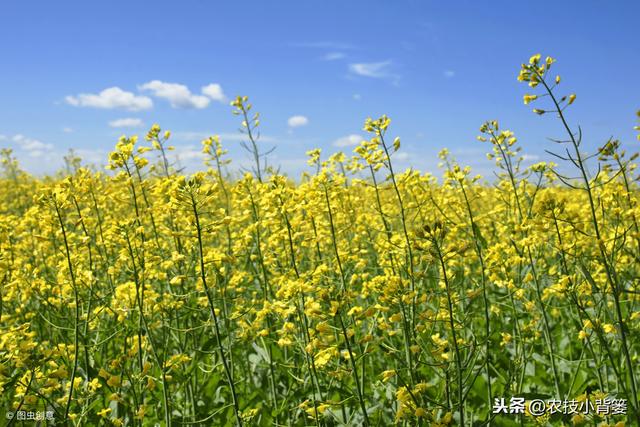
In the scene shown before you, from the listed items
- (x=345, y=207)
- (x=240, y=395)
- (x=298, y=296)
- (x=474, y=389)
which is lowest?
(x=474, y=389)

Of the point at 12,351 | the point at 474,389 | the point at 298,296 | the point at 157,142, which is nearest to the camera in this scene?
the point at 12,351

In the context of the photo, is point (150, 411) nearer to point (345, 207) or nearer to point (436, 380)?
point (436, 380)

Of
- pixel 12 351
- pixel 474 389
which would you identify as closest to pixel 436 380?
pixel 474 389

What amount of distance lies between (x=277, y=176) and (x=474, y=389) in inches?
86.2

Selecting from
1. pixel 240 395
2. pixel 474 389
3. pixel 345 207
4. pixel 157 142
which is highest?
pixel 157 142

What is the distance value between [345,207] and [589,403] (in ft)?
8.89

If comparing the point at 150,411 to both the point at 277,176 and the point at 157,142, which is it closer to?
the point at 277,176

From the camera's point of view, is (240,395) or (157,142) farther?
(157,142)

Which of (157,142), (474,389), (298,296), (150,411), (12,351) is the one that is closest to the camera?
(12,351)

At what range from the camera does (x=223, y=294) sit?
3641mm

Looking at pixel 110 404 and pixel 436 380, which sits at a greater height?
pixel 110 404

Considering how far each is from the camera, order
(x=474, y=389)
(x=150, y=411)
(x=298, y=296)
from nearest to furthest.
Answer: (x=298, y=296)
(x=150, y=411)
(x=474, y=389)

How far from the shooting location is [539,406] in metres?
3.05

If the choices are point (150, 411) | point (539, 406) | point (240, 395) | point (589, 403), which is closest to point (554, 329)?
point (539, 406)
